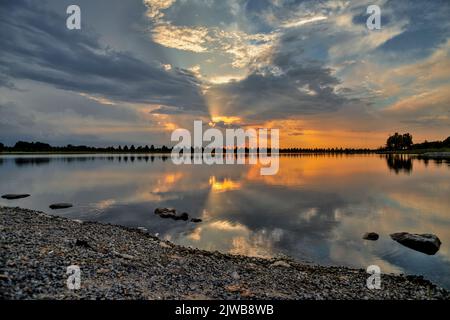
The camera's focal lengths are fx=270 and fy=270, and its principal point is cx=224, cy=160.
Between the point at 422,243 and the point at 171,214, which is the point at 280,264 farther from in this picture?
the point at 171,214

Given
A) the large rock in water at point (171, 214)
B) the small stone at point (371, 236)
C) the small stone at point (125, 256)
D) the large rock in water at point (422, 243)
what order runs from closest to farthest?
the small stone at point (125, 256)
the large rock in water at point (422, 243)
the small stone at point (371, 236)
the large rock in water at point (171, 214)

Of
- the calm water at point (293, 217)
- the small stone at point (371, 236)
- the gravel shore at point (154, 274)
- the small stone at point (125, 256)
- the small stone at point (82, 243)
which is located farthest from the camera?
the small stone at point (371, 236)

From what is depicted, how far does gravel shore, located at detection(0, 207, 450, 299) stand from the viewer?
1016cm

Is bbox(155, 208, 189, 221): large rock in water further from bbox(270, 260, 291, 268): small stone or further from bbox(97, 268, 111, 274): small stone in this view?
bbox(97, 268, 111, 274): small stone

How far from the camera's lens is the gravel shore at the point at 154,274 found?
1016 cm

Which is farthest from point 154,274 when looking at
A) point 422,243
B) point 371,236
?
point 422,243

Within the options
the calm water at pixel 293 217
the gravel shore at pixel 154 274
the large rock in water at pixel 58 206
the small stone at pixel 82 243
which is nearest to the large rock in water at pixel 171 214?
the calm water at pixel 293 217

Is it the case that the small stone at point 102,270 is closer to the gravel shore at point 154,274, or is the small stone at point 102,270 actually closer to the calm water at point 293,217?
the gravel shore at point 154,274

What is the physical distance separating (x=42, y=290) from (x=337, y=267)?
16733 mm

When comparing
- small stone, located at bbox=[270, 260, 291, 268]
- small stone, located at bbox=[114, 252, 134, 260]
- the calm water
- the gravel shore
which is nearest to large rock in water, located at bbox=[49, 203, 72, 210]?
the calm water

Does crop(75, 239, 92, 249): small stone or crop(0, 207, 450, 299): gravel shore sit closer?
crop(0, 207, 450, 299): gravel shore

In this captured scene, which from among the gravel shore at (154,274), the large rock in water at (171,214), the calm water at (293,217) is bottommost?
the calm water at (293,217)
